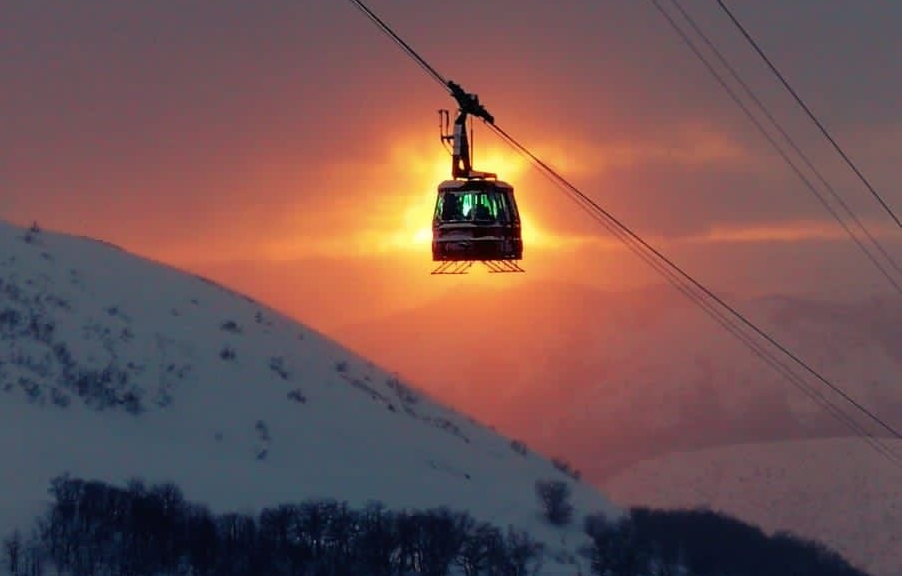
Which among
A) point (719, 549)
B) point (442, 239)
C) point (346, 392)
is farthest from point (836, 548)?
point (442, 239)

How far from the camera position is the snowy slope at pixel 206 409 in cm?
11762

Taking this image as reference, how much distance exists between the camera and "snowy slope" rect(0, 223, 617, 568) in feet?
386

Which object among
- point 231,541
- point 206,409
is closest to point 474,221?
point 231,541

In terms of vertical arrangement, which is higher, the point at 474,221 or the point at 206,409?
the point at 206,409

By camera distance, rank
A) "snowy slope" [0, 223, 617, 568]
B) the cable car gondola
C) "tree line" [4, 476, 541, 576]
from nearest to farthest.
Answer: the cable car gondola < "tree line" [4, 476, 541, 576] < "snowy slope" [0, 223, 617, 568]

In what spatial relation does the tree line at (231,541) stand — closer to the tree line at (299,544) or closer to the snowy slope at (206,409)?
the tree line at (299,544)

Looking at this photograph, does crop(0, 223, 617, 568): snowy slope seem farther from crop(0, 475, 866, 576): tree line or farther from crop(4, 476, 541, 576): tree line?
crop(4, 476, 541, 576): tree line

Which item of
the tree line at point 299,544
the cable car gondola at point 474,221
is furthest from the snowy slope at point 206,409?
the cable car gondola at point 474,221

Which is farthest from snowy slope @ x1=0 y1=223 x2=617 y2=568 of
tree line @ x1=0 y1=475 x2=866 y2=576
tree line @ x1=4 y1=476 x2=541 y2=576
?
tree line @ x1=4 y1=476 x2=541 y2=576

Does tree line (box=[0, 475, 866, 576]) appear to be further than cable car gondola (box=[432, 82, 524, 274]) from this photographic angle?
Yes

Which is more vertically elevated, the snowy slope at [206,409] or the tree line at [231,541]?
the snowy slope at [206,409]

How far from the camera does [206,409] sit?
136875mm

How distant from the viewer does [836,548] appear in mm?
170000

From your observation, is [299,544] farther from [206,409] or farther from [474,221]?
[474,221]
